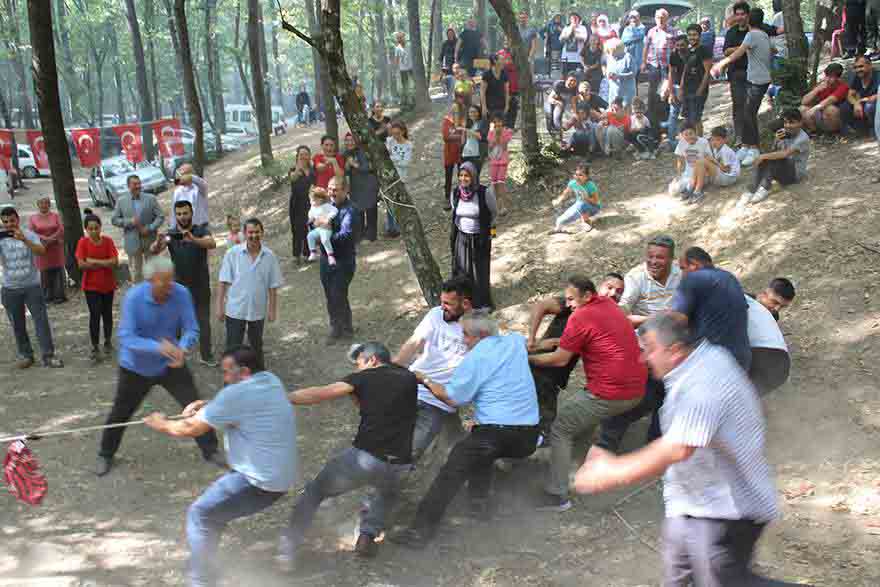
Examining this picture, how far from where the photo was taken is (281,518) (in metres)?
6.66

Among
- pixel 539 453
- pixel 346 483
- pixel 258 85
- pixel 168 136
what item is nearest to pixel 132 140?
pixel 168 136

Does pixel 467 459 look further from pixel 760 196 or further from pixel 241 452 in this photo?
pixel 760 196

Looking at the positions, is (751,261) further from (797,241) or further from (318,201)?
(318,201)

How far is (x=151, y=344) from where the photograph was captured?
6777 millimetres

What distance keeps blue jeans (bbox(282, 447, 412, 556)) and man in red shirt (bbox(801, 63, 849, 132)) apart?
29.9 ft

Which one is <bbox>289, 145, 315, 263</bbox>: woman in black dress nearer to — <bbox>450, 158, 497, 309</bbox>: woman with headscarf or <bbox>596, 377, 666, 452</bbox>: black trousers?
<bbox>450, 158, 497, 309</bbox>: woman with headscarf

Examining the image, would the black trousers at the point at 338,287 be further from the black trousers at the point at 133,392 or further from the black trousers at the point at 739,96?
the black trousers at the point at 739,96

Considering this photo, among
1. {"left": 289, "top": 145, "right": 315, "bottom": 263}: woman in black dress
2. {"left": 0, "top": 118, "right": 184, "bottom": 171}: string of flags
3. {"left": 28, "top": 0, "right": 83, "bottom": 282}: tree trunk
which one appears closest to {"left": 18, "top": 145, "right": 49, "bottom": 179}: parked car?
{"left": 0, "top": 118, "right": 184, "bottom": 171}: string of flags

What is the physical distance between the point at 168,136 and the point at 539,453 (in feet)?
54.1

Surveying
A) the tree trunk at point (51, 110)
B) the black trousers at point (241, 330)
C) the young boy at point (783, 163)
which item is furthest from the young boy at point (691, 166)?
the tree trunk at point (51, 110)

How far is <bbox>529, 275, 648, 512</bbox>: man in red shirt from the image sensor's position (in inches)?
248

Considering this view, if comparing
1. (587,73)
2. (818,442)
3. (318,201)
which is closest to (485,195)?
(318,201)

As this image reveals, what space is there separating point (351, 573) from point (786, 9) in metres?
11.7

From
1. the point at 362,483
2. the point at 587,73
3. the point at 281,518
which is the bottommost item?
the point at 281,518
